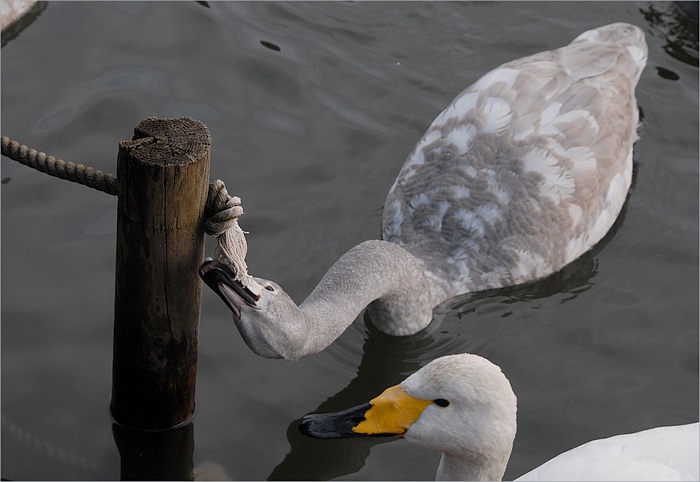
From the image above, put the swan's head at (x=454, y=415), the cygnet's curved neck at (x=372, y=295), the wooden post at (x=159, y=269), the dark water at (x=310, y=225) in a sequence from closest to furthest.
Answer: the wooden post at (x=159, y=269) < the swan's head at (x=454, y=415) < the cygnet's curved neck at (x=372, y=295) < the dark water at (x=310, y=225)

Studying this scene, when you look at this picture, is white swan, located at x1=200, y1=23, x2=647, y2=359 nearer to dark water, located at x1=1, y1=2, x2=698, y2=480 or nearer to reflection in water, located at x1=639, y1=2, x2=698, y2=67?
dark water, located at x1=1, y1=2, x2=698, y2=480

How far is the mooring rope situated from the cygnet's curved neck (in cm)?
70

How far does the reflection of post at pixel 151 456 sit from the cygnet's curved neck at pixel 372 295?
938 millimetres

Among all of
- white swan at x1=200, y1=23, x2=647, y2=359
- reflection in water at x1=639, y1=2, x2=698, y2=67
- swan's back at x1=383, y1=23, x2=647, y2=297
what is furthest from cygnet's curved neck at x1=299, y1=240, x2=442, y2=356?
reflection in water at x1=639, y1=2, x2=698, y2=67

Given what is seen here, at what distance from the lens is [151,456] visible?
5180 mm

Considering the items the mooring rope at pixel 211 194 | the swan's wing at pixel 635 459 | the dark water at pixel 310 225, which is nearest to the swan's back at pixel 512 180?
the dark water at pixel 310 225

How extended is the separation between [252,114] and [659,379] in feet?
11.7

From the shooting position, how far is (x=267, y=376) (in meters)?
5.69

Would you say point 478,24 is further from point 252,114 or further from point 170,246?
point 170,246

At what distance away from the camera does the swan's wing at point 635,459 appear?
3.77 metres

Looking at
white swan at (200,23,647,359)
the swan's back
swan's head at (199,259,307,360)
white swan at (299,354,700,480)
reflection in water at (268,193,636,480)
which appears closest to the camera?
white swan at (299,354,700,480)

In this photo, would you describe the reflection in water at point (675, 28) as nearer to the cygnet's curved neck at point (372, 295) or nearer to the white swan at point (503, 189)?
the white swan at point (503, 189)

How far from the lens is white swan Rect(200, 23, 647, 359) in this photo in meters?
6.02

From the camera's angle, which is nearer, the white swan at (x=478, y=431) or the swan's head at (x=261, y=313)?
the white swan at (x=478, y=431)
